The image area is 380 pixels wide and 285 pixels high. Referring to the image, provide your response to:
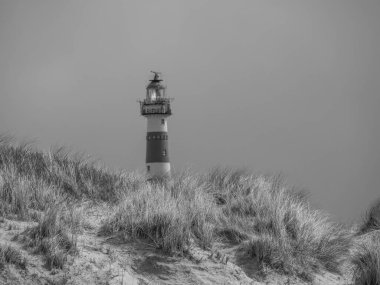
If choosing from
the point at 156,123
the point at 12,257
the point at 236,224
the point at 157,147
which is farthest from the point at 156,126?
the point at 12,257

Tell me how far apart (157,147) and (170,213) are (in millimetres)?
23555

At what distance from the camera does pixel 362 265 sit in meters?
9.27

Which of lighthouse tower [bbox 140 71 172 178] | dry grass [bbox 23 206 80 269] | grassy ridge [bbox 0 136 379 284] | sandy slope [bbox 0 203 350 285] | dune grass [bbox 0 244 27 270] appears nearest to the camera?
dune grass [bbox 0 244 27 270]

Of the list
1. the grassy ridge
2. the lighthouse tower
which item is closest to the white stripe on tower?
the lighthouse tower

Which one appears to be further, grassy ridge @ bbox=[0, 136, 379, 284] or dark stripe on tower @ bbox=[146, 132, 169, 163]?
dark stripe on tower @ bbox=[146, 132, 169, 163]

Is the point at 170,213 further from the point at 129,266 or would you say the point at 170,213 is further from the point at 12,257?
the point at 12,257

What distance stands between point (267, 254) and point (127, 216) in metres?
2.60

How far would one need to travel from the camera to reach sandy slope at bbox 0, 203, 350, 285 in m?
7.65

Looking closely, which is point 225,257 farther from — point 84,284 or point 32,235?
point 32,235

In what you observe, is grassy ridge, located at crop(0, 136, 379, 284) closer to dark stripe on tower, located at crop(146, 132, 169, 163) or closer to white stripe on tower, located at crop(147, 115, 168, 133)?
dark stripe on tower, located at crop(146, 132, 169, 163)

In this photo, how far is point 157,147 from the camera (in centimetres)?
3244

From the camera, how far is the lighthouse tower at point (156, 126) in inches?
1267

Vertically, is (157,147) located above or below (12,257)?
above

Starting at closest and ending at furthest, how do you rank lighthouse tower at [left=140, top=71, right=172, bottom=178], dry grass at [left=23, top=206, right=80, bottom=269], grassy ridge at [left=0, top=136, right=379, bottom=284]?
1. dry grass at [left=23, top=206, right=80, bottom=269]
2. grassy ridge at [left=0, top=136, right=379, bottom=284]
3. lighthouse tower at [left=140, top=71, right=172, bottom=178]
